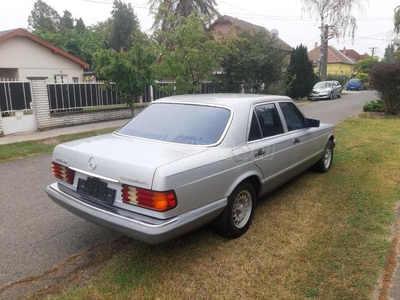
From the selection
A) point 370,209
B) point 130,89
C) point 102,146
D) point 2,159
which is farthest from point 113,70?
point 370,209

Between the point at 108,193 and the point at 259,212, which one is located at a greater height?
the point at 108,193

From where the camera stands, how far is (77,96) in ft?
40.3

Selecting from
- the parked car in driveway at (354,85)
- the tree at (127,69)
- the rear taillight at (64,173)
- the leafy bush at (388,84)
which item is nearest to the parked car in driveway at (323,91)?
the leafy bush at (388,84)

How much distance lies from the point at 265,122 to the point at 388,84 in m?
11.5

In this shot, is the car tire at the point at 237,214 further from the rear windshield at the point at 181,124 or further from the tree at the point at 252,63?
the tree at the point at 252,63

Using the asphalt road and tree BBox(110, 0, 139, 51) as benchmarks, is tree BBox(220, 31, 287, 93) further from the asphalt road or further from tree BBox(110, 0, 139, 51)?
tree BBox(110, 0, 139, 51)

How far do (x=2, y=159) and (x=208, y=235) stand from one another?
5761 mm

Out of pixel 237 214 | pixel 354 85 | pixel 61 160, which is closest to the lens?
pixel 61 160

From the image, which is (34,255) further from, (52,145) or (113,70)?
(113,70)

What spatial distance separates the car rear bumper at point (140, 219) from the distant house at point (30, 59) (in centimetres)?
1539

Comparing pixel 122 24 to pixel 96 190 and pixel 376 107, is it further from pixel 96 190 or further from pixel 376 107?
pixel 96 190

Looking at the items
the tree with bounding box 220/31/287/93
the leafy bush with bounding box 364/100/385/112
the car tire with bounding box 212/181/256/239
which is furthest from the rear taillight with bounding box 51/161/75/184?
the leafy bush with bounding box 364/100/385/112

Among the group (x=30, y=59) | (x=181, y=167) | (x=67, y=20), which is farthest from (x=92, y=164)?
(x=67, y=20)

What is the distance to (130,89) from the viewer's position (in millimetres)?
10516
